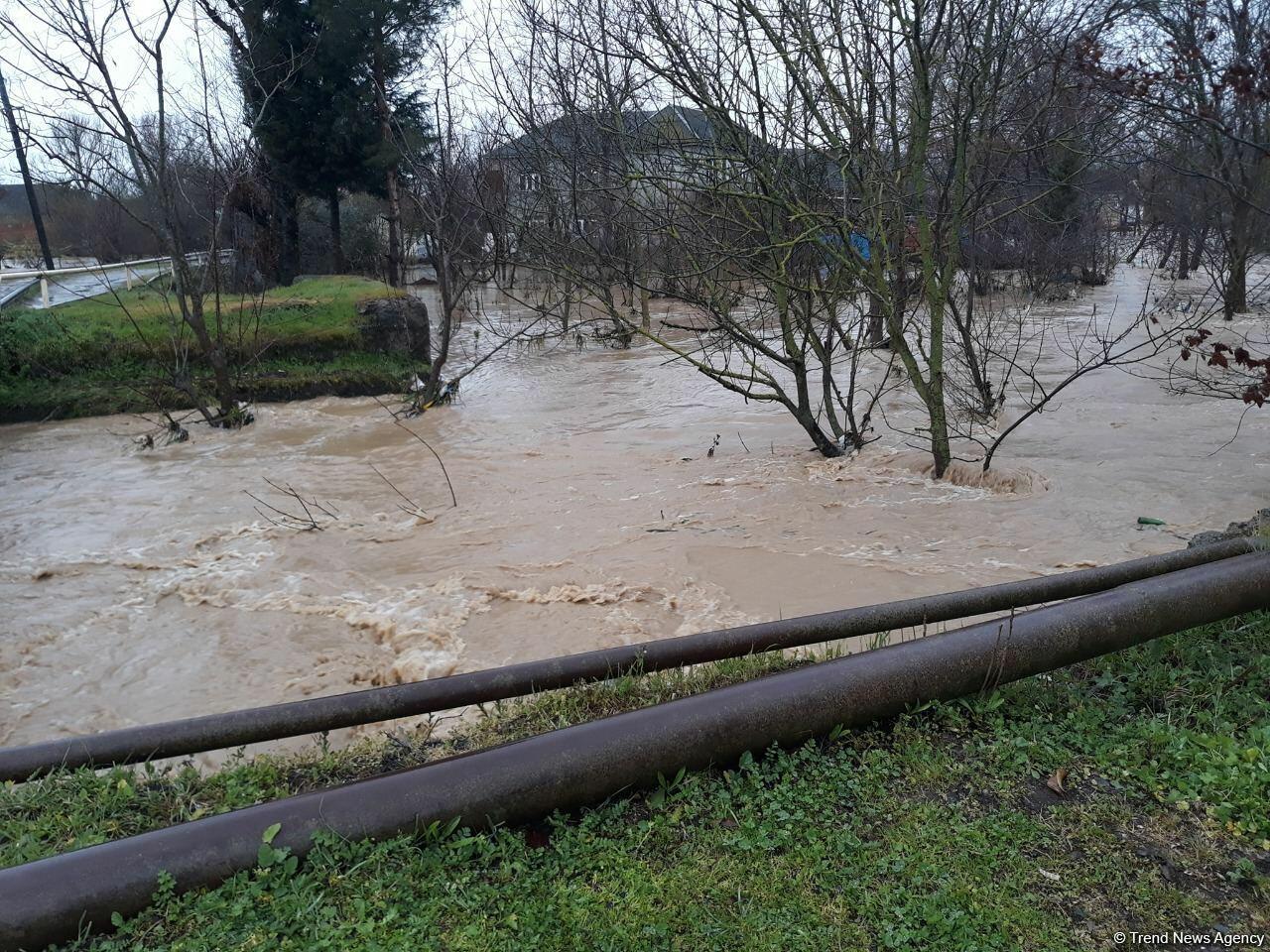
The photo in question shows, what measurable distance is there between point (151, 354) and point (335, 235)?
399 inches

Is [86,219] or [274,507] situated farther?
[86,219]

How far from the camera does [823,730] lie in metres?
3.12

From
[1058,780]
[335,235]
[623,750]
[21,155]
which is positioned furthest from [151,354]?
[1058,780]

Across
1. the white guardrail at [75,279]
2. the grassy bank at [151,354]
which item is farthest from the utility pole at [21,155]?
the grassy bank at [151,354]

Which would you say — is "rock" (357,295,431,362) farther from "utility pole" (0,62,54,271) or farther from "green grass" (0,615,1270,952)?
"green grass" (0,615,1270,952)

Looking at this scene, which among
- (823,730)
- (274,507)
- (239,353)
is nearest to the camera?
(823,730)

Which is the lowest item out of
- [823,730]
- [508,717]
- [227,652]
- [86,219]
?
[227,652]

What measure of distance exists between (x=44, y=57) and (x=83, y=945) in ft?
40.9

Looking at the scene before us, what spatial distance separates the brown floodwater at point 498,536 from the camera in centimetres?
641

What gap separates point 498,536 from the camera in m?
8.73

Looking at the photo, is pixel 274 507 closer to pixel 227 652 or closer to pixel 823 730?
pixel 227 652

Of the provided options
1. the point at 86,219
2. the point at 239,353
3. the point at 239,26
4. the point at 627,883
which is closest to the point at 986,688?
the point at 627,883

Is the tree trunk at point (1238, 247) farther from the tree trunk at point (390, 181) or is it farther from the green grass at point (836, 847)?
the green grass at point (836, 847)

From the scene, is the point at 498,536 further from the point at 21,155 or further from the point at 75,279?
the point at 75,279
